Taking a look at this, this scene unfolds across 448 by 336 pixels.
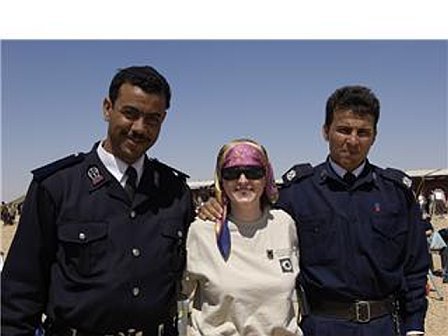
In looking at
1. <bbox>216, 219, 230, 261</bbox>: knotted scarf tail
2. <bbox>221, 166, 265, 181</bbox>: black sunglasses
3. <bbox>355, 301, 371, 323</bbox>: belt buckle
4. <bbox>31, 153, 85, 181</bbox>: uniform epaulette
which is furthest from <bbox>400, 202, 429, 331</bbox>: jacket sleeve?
<bbox>31, 153, 85, 181</bbox>: uniform epaulette

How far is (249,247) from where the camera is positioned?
9.66ft

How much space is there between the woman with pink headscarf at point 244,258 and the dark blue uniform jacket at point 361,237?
17 centimetres

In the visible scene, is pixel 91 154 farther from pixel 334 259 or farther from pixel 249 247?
pixel 334 259

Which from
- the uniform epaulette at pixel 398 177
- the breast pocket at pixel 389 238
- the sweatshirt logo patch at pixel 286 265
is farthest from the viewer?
the uniform epaulette at pixel 398 177

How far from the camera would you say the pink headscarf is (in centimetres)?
295

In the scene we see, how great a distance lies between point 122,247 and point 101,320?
340 mm

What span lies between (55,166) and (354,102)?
1594 millimetres

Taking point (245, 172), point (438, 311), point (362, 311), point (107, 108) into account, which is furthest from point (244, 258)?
point (438, 311)

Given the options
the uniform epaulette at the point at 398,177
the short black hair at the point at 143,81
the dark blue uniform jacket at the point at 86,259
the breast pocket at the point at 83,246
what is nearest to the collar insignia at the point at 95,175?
the dark blue uniform jacket at the point at 86,259

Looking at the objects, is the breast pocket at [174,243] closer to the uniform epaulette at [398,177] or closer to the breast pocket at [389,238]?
the breast pocket at [389,238]

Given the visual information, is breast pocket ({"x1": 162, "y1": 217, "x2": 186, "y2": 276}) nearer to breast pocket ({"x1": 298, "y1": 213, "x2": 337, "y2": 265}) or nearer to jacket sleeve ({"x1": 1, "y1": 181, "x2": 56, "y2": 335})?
jacket sleeve ({"x1": 1, "y1": 181, "x2": 56, "y2": 335})

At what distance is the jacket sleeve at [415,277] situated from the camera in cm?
329

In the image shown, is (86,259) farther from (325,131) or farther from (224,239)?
(325,131)
